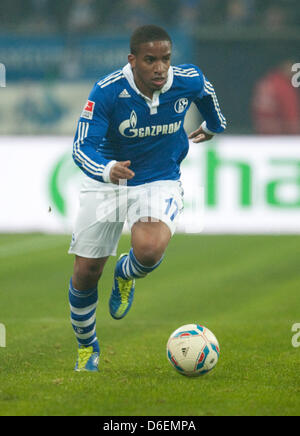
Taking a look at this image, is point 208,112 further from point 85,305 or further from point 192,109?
point 192,109

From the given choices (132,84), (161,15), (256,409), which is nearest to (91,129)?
(132,84)

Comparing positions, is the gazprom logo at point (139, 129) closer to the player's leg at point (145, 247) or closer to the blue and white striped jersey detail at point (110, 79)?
the blue and white striped jersey detail at point (110, 79)

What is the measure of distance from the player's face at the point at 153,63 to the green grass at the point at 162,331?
6.14ft

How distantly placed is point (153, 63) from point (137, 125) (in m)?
0.43

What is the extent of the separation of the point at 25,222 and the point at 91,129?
29.3ft

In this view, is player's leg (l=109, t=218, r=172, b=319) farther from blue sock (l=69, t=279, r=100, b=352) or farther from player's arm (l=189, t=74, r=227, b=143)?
player's arm (l=189, t=74, r=227, b=143)

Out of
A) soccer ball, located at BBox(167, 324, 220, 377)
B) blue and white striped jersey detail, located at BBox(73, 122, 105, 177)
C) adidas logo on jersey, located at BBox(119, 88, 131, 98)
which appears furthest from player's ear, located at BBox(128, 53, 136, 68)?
soccer ball, located at BBox(167, 324, 220, 377)

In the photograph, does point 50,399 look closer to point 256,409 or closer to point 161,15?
point 256,409

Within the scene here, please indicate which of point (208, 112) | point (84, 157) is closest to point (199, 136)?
point (208, 112)

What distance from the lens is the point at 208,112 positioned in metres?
6.57

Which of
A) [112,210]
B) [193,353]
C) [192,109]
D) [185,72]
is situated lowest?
[193,353]

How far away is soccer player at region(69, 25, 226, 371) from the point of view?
224 inches

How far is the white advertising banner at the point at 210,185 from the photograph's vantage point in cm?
1396

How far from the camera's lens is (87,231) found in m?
5.91
